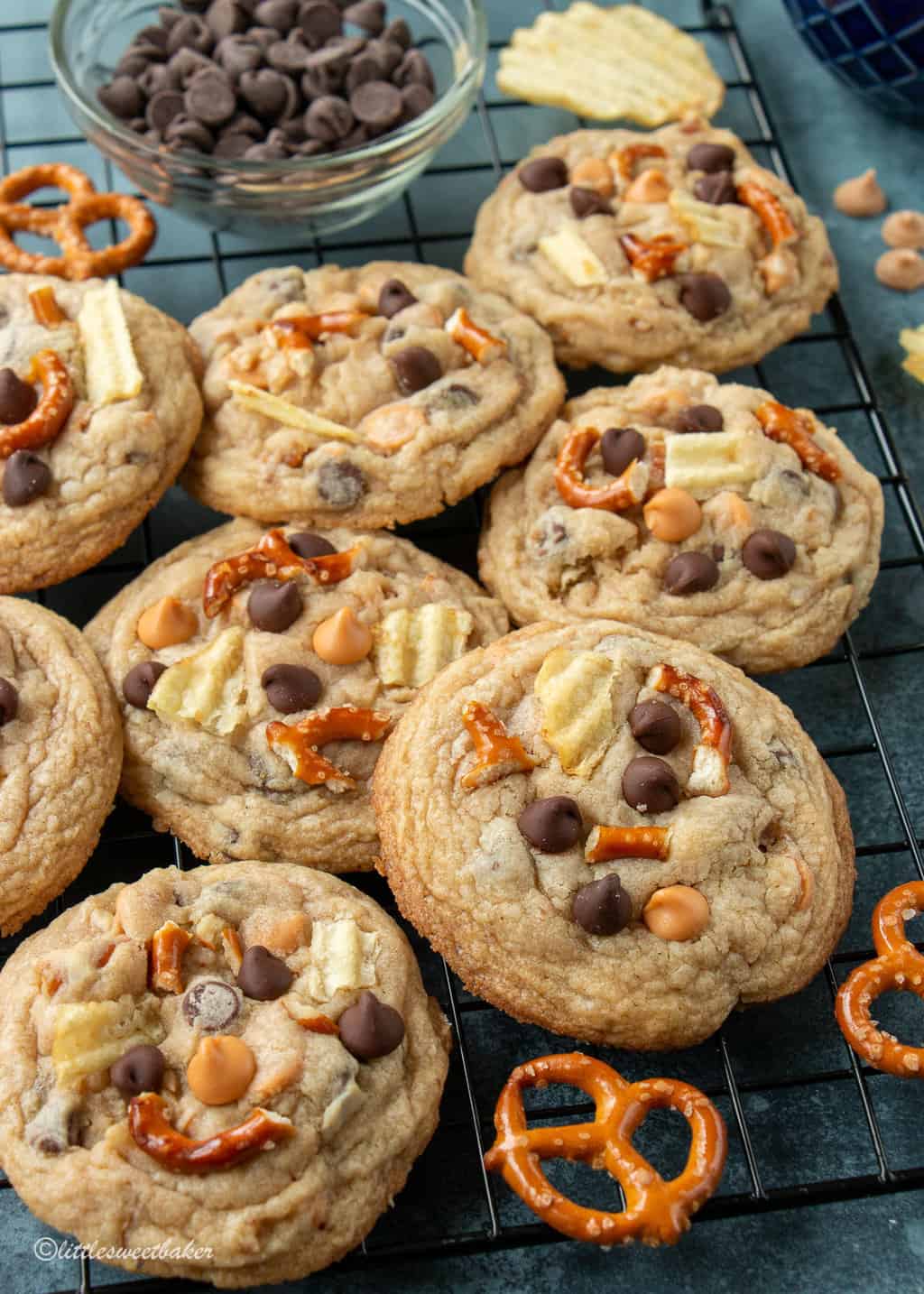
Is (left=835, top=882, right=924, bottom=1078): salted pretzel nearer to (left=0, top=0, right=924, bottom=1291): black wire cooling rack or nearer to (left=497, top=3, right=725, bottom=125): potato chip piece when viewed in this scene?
(left=0, top=0, right=924, bottom=1291): black wire cooling rack

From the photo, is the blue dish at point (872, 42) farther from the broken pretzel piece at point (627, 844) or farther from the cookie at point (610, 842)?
the broken pretzel piece at point (627, 844)

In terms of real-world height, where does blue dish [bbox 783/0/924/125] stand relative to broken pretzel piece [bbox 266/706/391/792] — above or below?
above

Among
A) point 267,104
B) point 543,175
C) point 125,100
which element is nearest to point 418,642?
point 543,175

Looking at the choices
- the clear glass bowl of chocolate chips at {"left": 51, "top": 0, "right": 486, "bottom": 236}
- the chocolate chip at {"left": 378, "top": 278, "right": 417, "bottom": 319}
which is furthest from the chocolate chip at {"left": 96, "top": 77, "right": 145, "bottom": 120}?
the chocolate chip at {"left": 378, "top": 278, "right": 417, "bottom": 319}

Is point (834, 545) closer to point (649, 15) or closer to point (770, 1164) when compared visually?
point (770, 1164)

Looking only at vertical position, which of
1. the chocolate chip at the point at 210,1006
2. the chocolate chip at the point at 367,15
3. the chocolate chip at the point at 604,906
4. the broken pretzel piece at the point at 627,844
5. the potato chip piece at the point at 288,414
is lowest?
the chocolate chip at the point at 210,1006

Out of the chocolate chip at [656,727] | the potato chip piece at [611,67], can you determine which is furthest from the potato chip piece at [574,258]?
the chocolate chip at [656,727]
